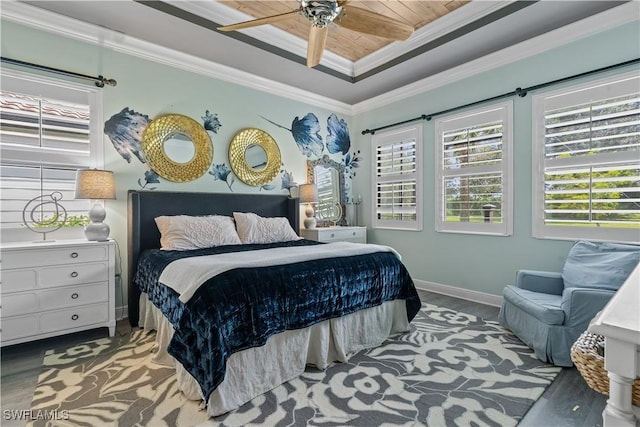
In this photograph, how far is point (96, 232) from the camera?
108 inches

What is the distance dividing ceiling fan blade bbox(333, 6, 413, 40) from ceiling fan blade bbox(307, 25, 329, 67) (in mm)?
130

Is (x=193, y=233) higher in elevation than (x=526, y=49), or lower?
lower

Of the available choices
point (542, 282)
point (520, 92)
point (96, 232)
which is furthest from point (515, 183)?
point (96, 232)

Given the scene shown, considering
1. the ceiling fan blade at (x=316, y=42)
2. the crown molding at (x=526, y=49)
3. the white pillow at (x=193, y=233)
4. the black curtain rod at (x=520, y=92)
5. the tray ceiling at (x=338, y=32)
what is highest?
the tray ceiling at (x=338, y=32)

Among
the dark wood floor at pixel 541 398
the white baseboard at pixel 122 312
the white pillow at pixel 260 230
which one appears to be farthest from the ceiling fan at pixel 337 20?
the white baseboard at pixel 122 312

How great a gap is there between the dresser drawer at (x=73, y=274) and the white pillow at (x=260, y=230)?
4.21 feet

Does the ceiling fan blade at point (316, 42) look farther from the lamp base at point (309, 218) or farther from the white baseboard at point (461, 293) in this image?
the white baseboard at point (461, 293)

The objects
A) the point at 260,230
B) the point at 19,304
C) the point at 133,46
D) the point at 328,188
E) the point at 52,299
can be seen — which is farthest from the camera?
the point at 328,188

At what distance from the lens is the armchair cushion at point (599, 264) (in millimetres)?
2202

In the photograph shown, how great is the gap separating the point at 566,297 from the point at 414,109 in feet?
9.64

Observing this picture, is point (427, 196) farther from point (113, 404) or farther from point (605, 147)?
point (113, 404)

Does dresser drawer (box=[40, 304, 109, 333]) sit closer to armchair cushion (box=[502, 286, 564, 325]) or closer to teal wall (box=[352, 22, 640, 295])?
armchair cushion (box=[502, 286, 564, 325])

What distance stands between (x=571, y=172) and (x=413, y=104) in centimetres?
207

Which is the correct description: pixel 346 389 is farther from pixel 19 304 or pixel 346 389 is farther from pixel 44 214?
pixel 44 214
